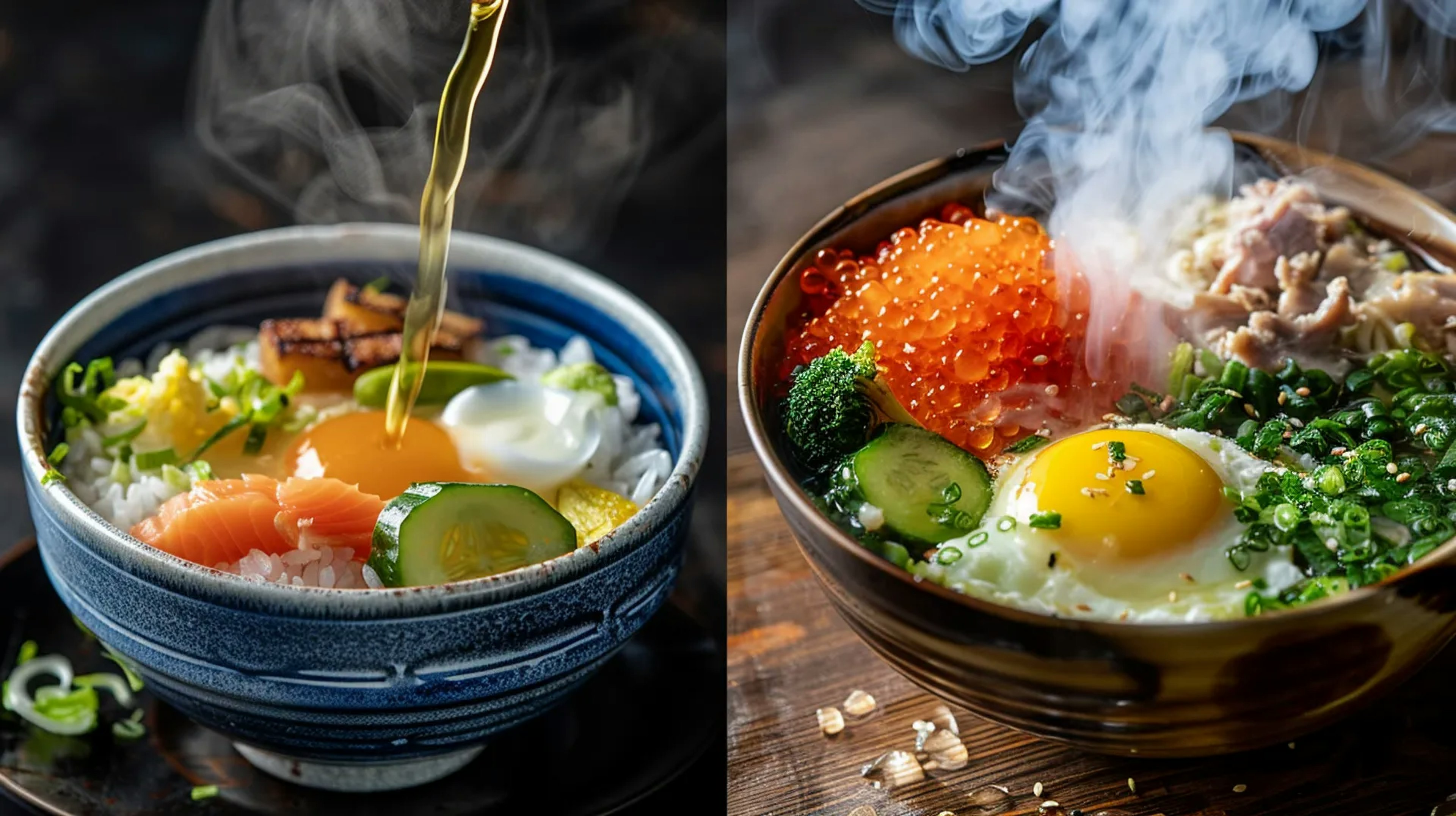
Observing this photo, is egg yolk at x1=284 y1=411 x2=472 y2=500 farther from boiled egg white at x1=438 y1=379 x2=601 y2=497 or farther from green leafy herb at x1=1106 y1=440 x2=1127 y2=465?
green leafy herb at x1=1106 y1=440 x2=1127 y2=465

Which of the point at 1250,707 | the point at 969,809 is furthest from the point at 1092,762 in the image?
the point at 1250,707

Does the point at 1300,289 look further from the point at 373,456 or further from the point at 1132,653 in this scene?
the point at 373,456

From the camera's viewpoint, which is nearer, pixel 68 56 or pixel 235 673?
pixel 235 673

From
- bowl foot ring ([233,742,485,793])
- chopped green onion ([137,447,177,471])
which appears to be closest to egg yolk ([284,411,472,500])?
chopped green onion ([137,447,177,471])

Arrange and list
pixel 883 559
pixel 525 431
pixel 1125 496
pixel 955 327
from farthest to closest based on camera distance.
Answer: pixel 525 431
pixel 955 327
pixel 1125 496
pixel 883 559

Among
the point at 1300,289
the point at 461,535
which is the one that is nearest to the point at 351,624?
the point at 461,535

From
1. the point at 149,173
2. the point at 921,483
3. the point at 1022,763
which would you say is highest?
the point at 921,483

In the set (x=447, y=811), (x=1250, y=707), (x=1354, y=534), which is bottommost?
(x=447, y=811)

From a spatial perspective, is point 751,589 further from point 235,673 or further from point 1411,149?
point 1411,149

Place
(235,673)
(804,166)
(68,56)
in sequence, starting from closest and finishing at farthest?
1. (235,673)
2. (804,166)
3. (68,56)
